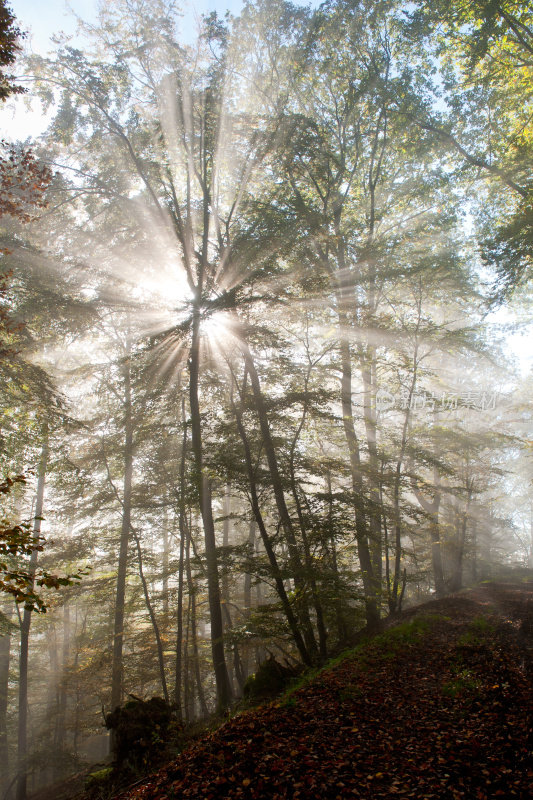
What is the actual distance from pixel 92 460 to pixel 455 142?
1634 centimetres

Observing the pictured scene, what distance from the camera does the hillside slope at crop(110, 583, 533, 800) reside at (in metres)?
3.78

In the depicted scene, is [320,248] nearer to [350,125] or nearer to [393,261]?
[393,261]

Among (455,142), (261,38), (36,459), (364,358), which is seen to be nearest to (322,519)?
(364,358)

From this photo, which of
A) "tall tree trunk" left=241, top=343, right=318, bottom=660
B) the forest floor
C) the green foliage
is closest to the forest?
"tall tree trunk" left=241, top=343, right=318, bottom=660

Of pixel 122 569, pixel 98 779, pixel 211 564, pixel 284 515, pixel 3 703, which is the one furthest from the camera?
pixel 3 703

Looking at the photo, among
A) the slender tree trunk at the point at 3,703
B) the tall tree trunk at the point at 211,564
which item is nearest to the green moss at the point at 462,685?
the tall tree trunk at the point at 211,564

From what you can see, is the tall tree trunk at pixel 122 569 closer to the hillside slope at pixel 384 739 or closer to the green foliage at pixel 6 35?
the green foliage at pixel 6 35

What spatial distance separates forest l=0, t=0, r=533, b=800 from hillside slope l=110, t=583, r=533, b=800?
2.17m

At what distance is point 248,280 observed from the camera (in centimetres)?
963

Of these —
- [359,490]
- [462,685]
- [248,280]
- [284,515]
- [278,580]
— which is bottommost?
[462,685]

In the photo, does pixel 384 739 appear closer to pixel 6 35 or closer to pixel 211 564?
pixel 211 564

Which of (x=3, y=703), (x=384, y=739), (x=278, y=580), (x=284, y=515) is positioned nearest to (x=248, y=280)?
(x=284, y=515)

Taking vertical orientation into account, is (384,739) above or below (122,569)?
below

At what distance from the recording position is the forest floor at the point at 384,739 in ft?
12.4
